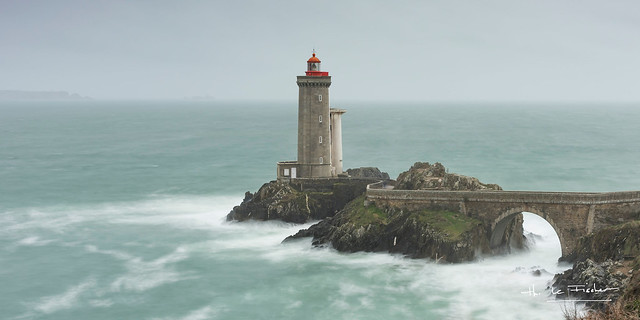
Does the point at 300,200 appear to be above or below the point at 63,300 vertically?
above

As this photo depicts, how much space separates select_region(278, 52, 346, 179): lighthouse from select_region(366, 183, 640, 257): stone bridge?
12.3 meters

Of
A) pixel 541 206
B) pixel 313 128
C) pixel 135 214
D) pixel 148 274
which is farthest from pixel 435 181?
pixel 135 214

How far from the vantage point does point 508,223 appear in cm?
5678

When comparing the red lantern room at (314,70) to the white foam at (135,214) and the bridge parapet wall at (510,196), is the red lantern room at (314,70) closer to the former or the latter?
the bridge parapet wall at (510,196)

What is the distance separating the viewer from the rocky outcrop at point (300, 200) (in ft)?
218

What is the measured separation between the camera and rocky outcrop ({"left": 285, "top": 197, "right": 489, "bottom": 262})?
53.3 metres

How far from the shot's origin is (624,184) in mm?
97062

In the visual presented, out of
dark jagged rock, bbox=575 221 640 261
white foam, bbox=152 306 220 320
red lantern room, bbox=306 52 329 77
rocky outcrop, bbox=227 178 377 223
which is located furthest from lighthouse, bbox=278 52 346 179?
dark jagged rock, bbox=575 221 640 261

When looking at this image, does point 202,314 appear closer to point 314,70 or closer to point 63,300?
point 63,300

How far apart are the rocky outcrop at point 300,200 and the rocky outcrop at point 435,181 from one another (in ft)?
17.7

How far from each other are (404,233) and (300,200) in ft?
44.4

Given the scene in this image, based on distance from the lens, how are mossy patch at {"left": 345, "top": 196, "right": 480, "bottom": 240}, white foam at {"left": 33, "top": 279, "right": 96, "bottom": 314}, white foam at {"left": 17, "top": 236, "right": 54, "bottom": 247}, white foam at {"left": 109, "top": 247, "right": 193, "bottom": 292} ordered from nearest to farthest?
white foam at {"left": 33, "top": 279, "right": 96, "bottom": 314} < white foam at {"left": 109, "top": 247, "right": 193, "bottom": 292} < mossy patch at {"left": 345, "top": 196, "right": 480, "bottom": 240} < white foam at {"left": 17, "top": 236, "right": 54, "bottom": 247}

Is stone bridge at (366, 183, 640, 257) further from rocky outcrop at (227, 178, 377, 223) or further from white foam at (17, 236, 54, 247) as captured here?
white foam at (17, 236, 54, 247)

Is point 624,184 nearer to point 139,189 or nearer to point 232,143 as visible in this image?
point 139,189
